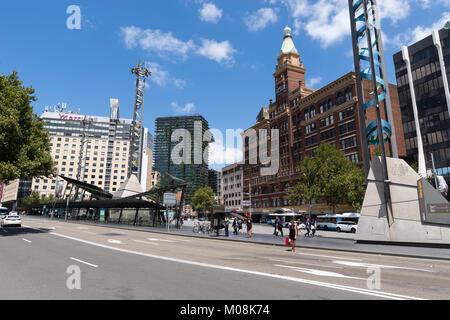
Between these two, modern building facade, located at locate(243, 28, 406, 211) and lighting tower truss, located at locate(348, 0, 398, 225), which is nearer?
lighting tower truss, located at locate(348, 0, 398, 225)

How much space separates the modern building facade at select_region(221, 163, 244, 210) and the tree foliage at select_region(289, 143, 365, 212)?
2398 inches

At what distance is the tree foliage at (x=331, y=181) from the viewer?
1604 inches

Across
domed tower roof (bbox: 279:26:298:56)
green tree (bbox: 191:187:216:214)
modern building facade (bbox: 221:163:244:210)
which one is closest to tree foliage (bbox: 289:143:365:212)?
domed tower roof (bbox: 279:26:298:56)

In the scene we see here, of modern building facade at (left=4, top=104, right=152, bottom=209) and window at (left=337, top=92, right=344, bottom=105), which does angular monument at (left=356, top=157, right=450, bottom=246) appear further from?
modern building facade at (left=4, top=104, right=152, bottom=209)

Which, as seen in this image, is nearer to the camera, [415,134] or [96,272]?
[96,272]

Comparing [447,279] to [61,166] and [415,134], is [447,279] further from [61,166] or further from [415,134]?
[61,166]

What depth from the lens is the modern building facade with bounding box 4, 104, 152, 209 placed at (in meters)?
140

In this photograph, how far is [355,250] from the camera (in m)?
15.8

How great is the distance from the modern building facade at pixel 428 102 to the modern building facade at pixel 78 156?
12414 centimetres

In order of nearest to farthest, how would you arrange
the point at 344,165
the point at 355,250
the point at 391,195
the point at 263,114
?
the point at 355,250
the point at 391,195
the point at 344,165
the point at 263,114

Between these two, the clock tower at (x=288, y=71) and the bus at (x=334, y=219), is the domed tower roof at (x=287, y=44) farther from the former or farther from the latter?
the bus at (x=334, y=219)

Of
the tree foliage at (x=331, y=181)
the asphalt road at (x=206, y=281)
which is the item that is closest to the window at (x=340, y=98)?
the tree foliage at (x=331, y=181)
